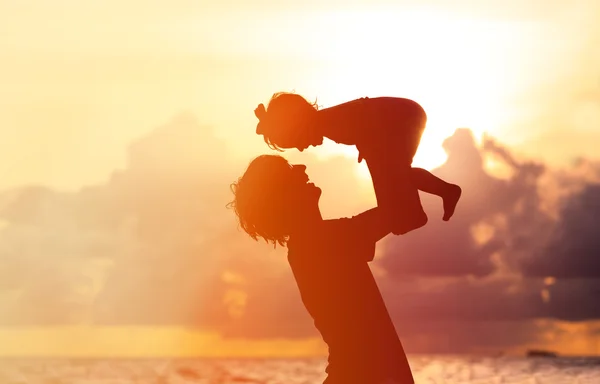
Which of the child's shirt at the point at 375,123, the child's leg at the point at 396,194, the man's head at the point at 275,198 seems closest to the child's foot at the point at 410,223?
the child's leg at the point at 396,194

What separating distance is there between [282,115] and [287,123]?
6 centimetres

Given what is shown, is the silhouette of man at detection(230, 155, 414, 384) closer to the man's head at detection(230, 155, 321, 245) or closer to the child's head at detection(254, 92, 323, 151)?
the man's head at detection(230, 155, 321, 245)

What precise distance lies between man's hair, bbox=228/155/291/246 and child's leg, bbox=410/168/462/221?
994 mm

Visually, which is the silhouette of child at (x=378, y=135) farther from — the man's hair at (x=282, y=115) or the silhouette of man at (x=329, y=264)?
the silhouette of man at (x=329, y=264)

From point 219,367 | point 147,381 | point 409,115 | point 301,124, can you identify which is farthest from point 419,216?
point 219,367

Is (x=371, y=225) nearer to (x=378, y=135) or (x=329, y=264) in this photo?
(x=329, y=264)

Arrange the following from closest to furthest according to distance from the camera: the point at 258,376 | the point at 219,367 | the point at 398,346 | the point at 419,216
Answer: the point at 398,346 < the point at 419,216 < the point at 258,376 < the point at 219,367

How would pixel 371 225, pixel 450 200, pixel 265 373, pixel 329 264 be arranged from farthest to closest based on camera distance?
pixel 265 373 < pixel 450 200 < pixel 371 225 < pixel 329 264

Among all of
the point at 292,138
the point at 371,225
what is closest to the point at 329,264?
the point at 371,225

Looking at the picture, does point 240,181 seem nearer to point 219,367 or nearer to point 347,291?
point 347,291

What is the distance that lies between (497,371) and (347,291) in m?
24.4

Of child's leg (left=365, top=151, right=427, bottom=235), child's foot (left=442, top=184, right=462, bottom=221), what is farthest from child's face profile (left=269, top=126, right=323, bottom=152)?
child's foot (left=442, top=184, right=462, bottom=221)

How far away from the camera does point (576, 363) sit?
2620 cm

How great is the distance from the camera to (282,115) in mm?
5203
